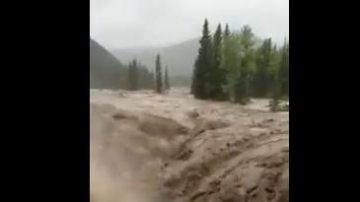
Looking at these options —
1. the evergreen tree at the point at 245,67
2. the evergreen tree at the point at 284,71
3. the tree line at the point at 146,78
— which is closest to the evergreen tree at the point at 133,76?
the tree line at the point at 146,78

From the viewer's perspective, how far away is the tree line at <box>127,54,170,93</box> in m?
1.31

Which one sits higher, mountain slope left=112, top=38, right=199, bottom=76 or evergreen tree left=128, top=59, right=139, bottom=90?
mountain slope left=112, top=38, right=199, bottom=76

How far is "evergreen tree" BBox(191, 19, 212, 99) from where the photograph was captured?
130cm

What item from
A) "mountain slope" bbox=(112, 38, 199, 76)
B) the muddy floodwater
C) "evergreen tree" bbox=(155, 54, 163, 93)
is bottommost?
the muddy floodwater

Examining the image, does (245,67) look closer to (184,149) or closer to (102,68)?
(184,149)

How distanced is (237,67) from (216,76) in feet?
0.21

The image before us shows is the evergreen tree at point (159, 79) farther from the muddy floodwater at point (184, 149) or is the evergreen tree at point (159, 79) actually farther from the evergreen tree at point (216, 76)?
the evergreen tree at point (216, 76)

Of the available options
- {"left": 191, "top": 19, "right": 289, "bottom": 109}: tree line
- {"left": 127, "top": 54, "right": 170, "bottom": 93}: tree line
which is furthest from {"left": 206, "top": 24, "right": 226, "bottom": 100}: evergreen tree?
{"left": 127, "top": 54, "right": 170, "bottom": 93}: tree line

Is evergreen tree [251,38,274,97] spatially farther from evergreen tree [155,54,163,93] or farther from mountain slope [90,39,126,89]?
mountain slope [90,39,126,89]

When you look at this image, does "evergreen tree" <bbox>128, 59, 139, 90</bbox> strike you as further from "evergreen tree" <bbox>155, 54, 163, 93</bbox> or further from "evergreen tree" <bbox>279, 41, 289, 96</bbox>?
"evergreen tree" <bbox>279, 41, 289, 96</bbox>
